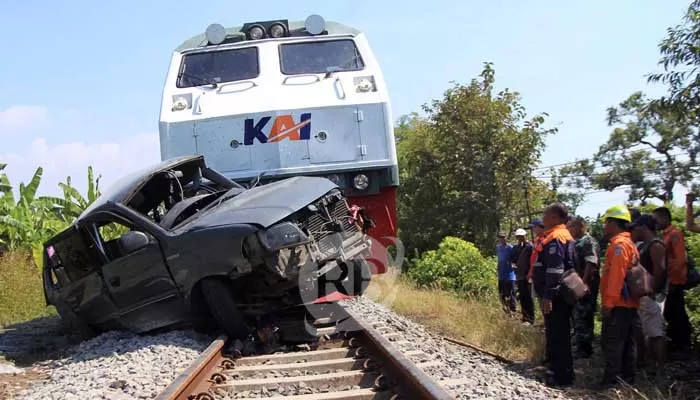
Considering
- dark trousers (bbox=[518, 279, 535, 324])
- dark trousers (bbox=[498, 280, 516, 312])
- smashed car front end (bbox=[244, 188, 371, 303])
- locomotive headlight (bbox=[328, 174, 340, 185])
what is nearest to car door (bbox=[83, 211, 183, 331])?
smashed car front end (bbox=[244, 188, 371, 303])

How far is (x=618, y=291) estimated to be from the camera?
6098 mm

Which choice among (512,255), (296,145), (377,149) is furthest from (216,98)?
(512,255)

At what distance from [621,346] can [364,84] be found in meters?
5.03

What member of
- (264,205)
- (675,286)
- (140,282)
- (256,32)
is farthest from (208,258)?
(256,32)

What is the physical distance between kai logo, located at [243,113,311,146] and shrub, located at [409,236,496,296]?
568cm

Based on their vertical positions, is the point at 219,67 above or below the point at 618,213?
above

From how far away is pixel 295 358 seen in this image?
629cm

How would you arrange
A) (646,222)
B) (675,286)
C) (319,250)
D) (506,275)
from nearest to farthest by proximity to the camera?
1. (646,222)
2. (319,250)
3. (675,286)
4. (506,275)

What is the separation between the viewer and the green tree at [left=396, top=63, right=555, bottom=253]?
21.1 metres

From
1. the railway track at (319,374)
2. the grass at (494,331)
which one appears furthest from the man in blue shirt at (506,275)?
the railway track at (319,374)

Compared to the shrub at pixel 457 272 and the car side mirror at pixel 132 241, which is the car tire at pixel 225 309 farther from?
the shrub at pixel 457 272

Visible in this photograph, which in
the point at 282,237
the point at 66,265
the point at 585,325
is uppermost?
the point at 282,237

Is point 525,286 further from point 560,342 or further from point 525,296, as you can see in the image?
point 560,342

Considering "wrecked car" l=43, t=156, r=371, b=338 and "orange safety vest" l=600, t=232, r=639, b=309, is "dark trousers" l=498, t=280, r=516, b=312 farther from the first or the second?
"orange safety vest" l=600, t=232, r=639, b=309
